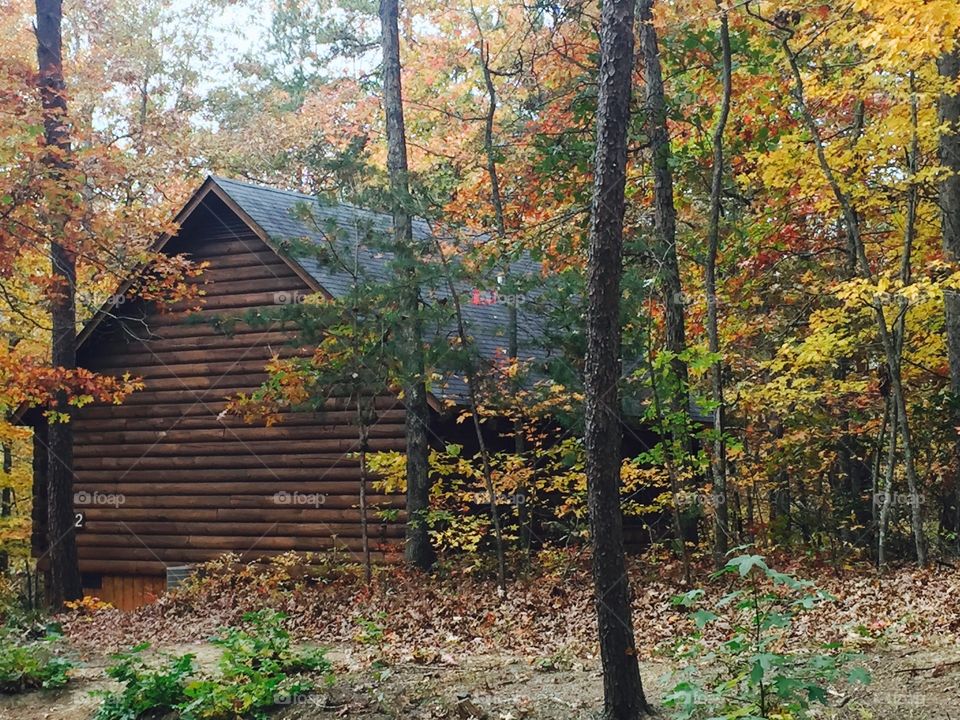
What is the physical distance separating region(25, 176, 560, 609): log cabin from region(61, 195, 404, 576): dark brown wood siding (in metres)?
0.03

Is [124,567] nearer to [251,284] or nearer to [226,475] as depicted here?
[226,475]

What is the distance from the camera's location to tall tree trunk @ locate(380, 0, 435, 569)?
14.0 m

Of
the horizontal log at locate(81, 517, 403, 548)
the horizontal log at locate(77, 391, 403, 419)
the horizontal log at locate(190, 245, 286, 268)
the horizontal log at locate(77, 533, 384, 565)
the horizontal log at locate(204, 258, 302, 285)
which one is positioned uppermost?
the horizontal log at locate(190, 245, 286, 268)

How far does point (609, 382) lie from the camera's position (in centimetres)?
727

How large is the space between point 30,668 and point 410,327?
645 cm

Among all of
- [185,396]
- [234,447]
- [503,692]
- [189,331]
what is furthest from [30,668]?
[189,331]

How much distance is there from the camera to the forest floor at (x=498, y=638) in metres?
7.96

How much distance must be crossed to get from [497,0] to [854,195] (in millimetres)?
8259

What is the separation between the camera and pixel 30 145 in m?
14.2

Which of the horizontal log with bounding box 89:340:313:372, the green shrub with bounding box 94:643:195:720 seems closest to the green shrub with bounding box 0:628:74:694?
the green shrub with bounding box 94:643:195:720

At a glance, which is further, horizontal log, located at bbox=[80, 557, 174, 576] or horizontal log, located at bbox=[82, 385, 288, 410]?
horizontal log, located at bbox=[80, 557, 174, 576]

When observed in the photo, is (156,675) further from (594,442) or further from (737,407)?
(737,407)

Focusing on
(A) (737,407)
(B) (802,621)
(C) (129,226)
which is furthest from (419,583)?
(A) (737,407)

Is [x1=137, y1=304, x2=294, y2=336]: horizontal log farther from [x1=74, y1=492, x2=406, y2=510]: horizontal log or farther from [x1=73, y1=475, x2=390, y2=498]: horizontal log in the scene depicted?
[x1=74, y1=492, x2=406, y2=510]: horizontal log
